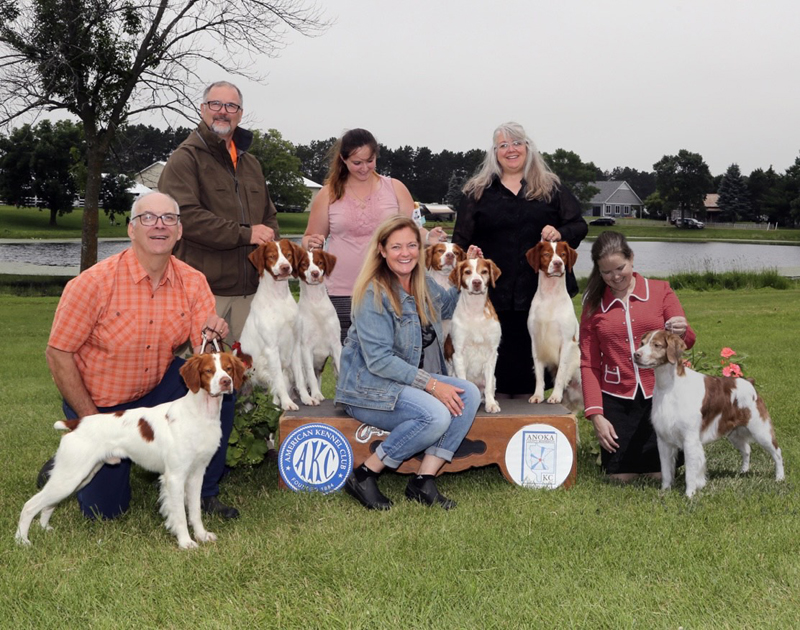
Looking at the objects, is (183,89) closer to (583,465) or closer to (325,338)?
(325,338)

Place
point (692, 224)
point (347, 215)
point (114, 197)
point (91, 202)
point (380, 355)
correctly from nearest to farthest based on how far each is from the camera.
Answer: point (380, 355) → point (347, 215) → point (91, 202) → point (114, 197) → point (692, 224)

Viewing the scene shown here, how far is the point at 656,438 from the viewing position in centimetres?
472

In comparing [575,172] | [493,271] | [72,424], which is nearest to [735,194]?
[575,172]

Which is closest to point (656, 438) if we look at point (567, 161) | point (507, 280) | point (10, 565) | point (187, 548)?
point (507, 280)

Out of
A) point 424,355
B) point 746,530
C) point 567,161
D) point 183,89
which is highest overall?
point 567,161

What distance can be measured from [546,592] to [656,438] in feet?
6.09

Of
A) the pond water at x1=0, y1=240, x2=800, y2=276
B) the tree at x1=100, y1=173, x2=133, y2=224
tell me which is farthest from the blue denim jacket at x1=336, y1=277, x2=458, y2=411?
the tree at x1=100, y1=173, x2=133, y2=224

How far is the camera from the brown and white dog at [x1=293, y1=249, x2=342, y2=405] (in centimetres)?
492

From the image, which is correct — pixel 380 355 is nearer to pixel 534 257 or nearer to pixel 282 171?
pixel 534 257

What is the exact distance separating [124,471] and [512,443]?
2172mm

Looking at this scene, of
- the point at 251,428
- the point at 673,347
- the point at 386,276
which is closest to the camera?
the point at 673,347

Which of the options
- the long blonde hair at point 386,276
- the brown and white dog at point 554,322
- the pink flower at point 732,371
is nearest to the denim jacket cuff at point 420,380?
the long blonde hair at point 386,276

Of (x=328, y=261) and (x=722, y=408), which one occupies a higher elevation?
(x=328, y=261)

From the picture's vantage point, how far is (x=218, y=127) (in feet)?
16.1
